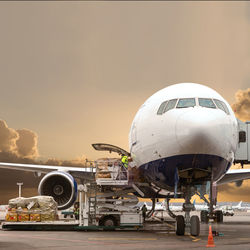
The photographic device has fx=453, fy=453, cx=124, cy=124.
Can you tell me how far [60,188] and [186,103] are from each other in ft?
30.2

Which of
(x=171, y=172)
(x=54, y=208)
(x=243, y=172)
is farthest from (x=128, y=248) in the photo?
(x=243, y=172)

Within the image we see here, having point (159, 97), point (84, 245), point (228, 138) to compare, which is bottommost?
point (84, 245)

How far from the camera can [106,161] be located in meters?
17.8

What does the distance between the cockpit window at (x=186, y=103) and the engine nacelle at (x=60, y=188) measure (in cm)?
833

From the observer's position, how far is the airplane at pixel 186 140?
40.1ft

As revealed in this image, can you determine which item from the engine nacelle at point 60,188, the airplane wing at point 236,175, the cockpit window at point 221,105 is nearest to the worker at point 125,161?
the engine nacelle at point 60,188

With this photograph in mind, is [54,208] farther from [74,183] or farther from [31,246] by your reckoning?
[31,246]

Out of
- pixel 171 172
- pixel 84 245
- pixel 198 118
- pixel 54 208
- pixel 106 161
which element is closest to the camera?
pixel 84 245

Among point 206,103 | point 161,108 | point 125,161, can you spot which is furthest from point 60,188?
→ point 206,103

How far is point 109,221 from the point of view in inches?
693

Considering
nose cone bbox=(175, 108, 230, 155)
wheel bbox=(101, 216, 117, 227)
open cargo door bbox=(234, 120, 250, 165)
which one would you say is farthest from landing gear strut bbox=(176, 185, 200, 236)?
open cargo door bbox=(234, 120, 250, 165)

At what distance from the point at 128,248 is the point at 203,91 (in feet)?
18.5

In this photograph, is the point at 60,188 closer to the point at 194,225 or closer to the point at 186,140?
the point at 194,225

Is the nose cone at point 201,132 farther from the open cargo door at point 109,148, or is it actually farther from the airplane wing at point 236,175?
the airplane wing at point 236,175
